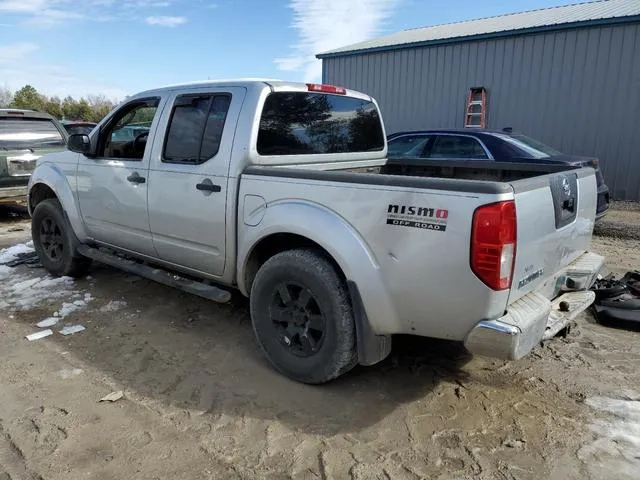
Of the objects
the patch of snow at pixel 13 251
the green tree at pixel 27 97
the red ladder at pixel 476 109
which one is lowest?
the patch of snow at pixel 13 251

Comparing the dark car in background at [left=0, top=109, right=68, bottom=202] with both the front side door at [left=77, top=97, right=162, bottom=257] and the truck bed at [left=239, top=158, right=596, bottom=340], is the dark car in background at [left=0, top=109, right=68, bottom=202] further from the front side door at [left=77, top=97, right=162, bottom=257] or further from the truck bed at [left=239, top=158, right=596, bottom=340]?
the truck bed at [left=239, top=158, right=596, bottom=340]

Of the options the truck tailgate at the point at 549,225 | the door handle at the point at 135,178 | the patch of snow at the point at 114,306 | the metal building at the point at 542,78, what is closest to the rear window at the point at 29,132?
the patch of snow at the point at 114,306

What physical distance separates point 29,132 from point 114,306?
19.5 feet

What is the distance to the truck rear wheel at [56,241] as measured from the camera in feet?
17.4

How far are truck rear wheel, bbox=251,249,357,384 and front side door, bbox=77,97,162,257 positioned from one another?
147 cm

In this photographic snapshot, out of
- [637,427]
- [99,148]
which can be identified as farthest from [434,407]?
[99,148]

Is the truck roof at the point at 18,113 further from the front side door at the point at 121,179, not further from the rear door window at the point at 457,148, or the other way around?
the rear door window at the point at 457,148

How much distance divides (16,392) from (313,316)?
1977 millimetres

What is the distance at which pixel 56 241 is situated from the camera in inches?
217

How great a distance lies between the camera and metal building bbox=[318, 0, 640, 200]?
35.3 feet

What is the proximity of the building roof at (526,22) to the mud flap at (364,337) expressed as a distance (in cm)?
1068

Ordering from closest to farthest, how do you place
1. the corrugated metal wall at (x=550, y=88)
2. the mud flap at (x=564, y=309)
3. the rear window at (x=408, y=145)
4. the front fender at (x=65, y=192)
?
the mud flap at (x=564, y=309) → the front fender at (x=65, y=192) → the rear window at (x=408, y=145) → the corrugated metal wall at (x=550, y=88)

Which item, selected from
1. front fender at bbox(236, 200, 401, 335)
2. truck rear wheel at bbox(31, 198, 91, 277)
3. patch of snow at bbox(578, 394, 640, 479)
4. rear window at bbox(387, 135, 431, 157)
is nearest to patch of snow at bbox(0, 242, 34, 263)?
truck rear wheel at bbox(31, 198, 91, 277)

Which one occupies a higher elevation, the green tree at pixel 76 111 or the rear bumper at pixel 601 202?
the green tree at pixel 76 111
